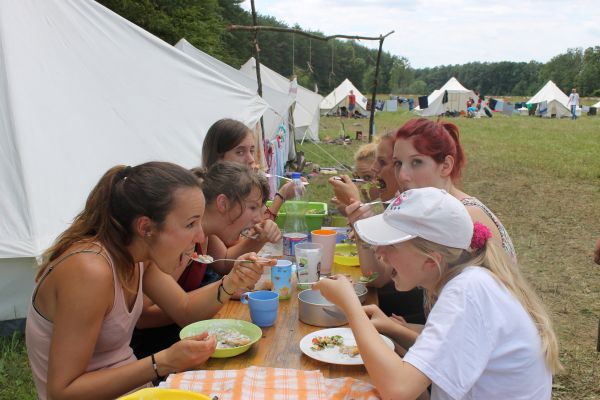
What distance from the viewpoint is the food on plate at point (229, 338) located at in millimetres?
2048

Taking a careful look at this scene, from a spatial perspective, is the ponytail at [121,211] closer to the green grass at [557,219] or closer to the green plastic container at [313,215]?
the green plastic container at [313,215]

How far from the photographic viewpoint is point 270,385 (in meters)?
1.75

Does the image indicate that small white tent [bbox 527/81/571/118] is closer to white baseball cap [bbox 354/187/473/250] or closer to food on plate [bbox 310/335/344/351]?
food on plate [bbox 310/335/344/351]

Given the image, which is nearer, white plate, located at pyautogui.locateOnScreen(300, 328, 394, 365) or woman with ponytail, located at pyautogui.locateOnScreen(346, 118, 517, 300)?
white plate, located at pyautogui.locateOnScreen(300, 328, 394, 365)

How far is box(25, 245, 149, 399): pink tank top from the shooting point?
1921 millimetres

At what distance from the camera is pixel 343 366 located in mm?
1969

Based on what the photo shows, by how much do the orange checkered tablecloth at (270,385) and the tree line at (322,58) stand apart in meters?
7.58

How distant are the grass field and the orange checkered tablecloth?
225 centimetres

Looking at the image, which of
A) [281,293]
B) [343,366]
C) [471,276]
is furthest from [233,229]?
[471,276]

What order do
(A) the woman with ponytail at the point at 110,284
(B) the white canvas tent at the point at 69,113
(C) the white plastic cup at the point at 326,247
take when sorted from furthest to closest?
(B) the white canvas tent at the point at 69,113
(C) the white plastic cup at the point at 326,247
(A) the woman with ponytail at the point at 110,284

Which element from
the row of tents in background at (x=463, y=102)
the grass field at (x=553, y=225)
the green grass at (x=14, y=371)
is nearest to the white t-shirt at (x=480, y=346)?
the grass field at (x=553, y=225)

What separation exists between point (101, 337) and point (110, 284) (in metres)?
0.25

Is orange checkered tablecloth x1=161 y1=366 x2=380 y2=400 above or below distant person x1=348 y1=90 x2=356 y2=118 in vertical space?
below

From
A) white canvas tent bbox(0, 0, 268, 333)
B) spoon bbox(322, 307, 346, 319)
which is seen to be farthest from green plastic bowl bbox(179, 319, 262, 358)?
white canvas tent bbox(0, 0, 268, 333)
